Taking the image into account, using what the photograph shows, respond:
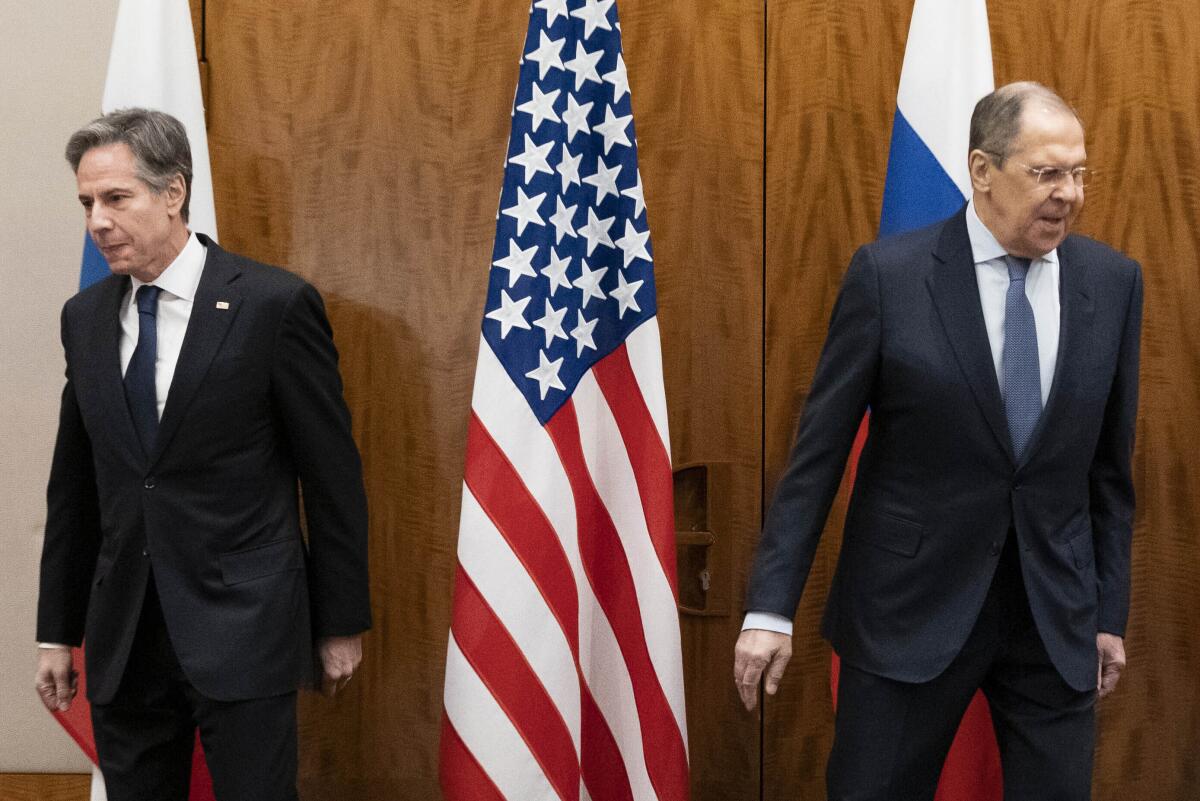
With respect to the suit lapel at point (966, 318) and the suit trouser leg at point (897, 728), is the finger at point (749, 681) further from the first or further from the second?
the suit lapel at point (966, 318)

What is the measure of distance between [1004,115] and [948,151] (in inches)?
26.3

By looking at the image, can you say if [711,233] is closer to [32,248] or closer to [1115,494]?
[1115,494]

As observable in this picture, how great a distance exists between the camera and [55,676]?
2307 millimetres

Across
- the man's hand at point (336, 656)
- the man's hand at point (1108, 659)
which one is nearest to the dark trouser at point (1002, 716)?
the man's hand at point (1108, 659)

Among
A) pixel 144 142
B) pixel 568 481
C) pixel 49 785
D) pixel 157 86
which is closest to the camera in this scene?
pixel 144 142

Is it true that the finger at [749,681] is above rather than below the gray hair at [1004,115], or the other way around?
below

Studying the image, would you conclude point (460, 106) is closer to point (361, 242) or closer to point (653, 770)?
point (361, 242)

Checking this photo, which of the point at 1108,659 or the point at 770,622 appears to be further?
the point at 1108,659

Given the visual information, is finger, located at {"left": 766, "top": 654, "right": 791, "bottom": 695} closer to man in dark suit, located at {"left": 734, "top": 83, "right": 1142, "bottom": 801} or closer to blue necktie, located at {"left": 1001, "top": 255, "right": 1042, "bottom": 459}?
man in dark suit, located at {"left": 734, "top": 83, "right": 1142, "bottom": 801}

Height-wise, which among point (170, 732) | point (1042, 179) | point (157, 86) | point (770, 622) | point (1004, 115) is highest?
point (157, 86)

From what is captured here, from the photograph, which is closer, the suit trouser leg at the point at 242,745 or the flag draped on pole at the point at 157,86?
the suit trouser leg at the point at 242,745

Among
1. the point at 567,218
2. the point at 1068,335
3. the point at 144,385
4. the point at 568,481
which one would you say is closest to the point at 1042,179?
the point at 1068,335

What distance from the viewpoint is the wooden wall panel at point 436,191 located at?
307 centimetres

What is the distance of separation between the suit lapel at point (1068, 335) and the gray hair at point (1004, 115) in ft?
0.73
